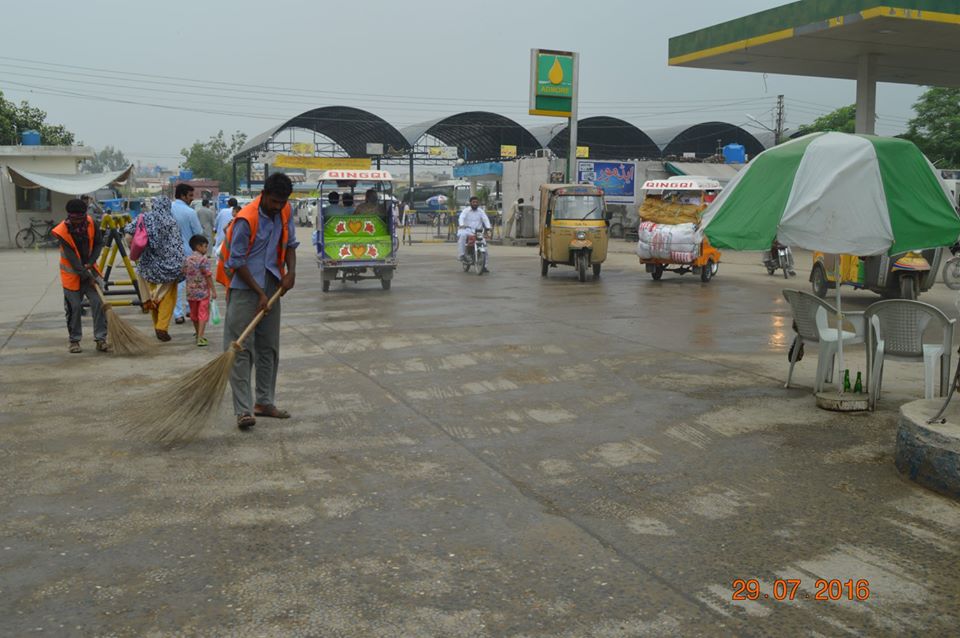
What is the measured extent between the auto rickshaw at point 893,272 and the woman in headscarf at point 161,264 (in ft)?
30.2

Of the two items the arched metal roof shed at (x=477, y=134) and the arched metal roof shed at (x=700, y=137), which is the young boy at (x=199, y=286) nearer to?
the arched metal roof shed at (x=477, y=134)

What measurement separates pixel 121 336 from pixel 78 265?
2.86 ft

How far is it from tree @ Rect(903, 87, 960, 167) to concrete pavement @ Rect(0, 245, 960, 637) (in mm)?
36523

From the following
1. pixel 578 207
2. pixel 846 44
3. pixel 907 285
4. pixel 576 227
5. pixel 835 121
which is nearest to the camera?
pixel 907 285

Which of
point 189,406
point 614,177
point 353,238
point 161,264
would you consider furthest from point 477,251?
point 614,177

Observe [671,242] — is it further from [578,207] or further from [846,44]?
[846,44]

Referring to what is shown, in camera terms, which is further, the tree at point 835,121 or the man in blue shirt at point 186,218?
the tree at point 835,121

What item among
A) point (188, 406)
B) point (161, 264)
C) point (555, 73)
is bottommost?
point (188, 406)

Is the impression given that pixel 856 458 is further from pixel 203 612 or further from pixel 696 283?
Result: pixel 696 283

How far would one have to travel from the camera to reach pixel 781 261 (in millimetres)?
19359

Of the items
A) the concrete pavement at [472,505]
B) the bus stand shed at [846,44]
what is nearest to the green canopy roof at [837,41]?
the bus stand shed at [846,44]

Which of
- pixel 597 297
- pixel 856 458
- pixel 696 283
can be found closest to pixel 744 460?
pixel 856 458

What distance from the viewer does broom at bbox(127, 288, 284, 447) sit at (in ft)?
20.1

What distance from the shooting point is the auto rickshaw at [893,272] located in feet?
45.5
